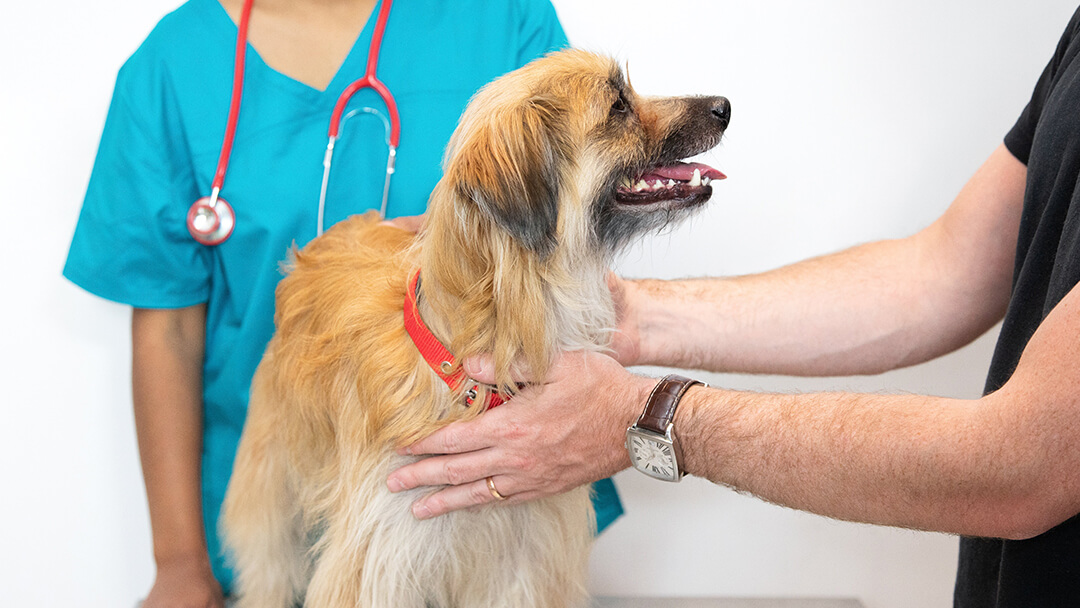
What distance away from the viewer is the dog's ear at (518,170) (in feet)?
2.97

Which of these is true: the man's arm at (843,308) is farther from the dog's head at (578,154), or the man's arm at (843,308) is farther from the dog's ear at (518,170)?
the dog's ear at (518,170)

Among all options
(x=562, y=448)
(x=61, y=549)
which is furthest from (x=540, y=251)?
(x=61, y=549)

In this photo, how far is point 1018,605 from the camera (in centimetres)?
95

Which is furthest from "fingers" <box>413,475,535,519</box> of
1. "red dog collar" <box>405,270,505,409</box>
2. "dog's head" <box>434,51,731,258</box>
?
"dog's head" <box>434,51,731,258</box>

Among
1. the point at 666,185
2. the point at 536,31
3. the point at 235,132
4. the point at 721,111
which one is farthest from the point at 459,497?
the point at 536,31

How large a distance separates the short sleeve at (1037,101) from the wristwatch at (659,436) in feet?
2.14

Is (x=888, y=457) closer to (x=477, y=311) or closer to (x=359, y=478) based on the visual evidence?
(x=477, y=311)

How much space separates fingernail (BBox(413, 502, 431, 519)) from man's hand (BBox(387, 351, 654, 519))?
4cm

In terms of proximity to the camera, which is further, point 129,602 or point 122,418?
point 129,602

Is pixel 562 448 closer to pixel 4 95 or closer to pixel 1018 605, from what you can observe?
pixel 1018 605

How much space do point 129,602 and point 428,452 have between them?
1.25m

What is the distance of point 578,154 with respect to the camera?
1039 mm

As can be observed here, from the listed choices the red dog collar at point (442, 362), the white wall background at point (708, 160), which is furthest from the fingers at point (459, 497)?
the white wall background at point (708, 160)

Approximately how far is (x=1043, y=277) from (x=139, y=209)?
4.73 feet
